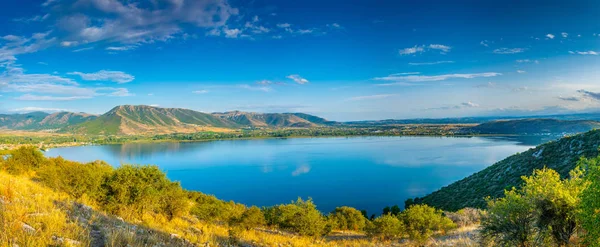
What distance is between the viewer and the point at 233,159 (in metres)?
128

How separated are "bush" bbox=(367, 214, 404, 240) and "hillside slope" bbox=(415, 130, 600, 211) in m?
21.4

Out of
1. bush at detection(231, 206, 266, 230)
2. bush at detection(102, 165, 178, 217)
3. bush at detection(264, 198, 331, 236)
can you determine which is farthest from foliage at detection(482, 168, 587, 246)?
bush at detection(231, 206, 266, 230)

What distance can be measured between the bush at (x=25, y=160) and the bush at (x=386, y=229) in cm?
3470

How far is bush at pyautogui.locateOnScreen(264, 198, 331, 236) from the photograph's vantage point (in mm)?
25531

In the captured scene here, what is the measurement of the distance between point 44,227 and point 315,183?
258ft

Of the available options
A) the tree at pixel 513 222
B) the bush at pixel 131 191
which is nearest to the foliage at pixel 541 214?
the tree at pixel 513 222

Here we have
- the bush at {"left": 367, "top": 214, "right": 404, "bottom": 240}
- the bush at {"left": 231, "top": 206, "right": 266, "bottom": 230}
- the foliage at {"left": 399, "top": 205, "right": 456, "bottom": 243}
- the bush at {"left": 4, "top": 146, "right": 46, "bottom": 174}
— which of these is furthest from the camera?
the bush at {"left": 4, "top": 146, "right": 46, "bottom": 174}

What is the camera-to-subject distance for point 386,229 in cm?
2695

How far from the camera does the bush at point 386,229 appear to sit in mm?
27188

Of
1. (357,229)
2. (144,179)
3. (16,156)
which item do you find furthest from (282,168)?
(144,179)

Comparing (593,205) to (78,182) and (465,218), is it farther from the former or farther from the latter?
(78,182)

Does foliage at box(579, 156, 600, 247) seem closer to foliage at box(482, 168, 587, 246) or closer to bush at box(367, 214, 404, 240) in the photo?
foliage at box(482, 168, 587, 246)

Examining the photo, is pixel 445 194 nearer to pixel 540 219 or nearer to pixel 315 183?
pixel 315 183

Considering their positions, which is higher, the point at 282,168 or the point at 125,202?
the point at 125,202
